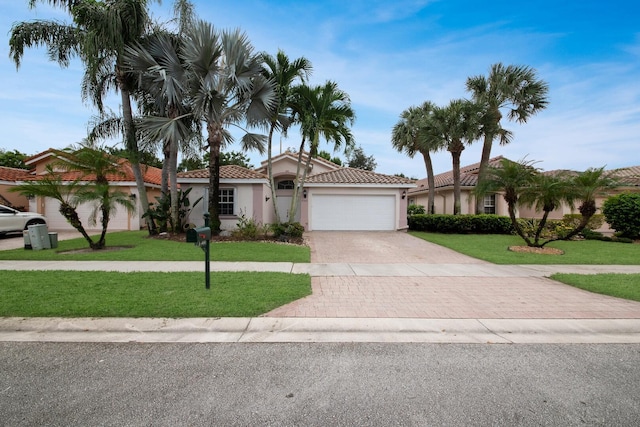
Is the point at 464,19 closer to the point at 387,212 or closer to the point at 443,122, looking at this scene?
the point at 443,122

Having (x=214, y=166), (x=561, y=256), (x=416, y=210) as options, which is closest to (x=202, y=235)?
(x=214, y=166)

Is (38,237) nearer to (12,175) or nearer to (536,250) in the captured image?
(12,175)

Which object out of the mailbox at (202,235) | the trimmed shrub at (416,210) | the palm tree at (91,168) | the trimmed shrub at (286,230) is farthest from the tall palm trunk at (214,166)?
the trimmed shrub at (416,210)

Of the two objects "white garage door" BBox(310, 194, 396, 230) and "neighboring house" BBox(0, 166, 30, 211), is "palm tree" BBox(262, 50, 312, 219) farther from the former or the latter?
"neighboring house" BBox(0, 166, 30, 211)

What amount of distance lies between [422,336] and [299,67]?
1148cm

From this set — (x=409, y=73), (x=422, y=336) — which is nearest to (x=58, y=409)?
(x=422, y=336)

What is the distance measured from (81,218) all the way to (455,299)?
1991cm

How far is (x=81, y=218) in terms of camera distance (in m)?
17.0

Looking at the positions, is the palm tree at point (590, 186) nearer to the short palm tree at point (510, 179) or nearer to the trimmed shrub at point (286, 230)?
the short palm tree at point (510, 179)

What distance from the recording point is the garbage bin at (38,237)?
397 inches

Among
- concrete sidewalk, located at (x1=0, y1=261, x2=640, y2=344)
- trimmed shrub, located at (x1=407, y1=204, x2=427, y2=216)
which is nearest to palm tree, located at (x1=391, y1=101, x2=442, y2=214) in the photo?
trimmed shrub, located at (x1=407, y1=204, x2=427, y2=216)

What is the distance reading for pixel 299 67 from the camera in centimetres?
1227

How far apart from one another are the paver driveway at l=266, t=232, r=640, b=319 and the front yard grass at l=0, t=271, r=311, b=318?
0.50m

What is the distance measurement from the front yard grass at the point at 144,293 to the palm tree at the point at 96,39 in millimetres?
7863
